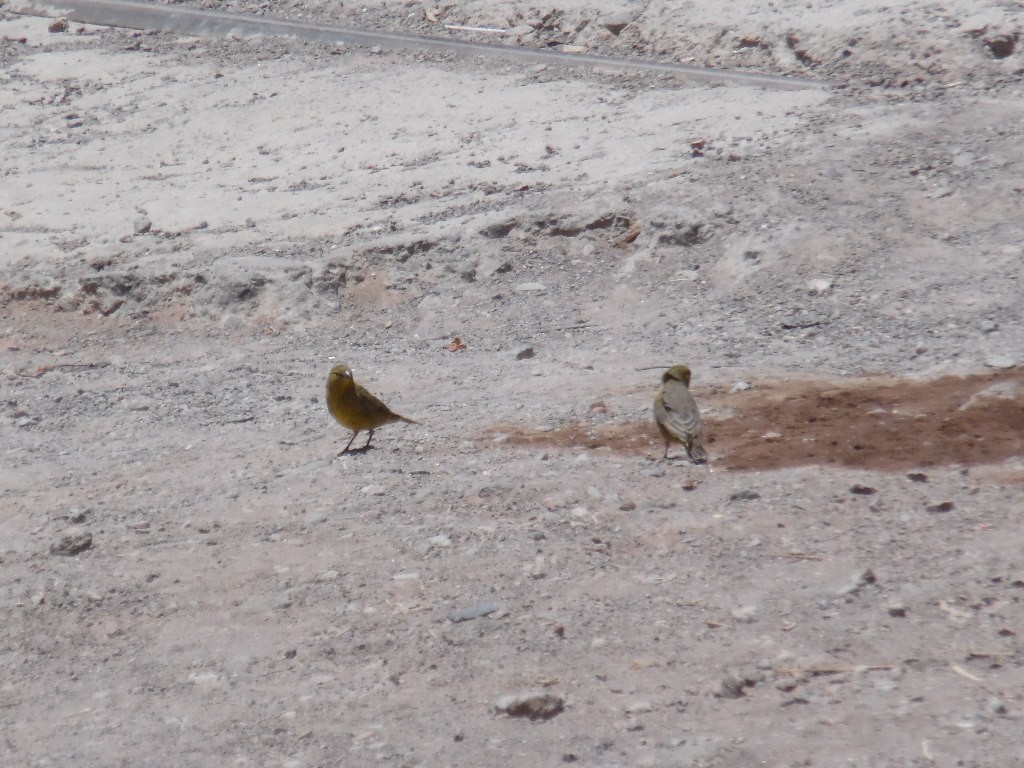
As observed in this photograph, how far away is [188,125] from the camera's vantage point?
39.1 feet

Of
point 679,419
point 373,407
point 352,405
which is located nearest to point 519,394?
point 373,407

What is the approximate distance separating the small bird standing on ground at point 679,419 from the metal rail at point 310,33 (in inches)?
208

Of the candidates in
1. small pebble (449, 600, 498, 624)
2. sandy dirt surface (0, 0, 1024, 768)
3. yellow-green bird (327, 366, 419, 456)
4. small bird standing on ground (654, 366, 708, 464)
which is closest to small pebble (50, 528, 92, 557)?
sandy dirt surface (0, 0, 1024, 768)

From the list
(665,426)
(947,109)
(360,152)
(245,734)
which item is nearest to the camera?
(245,734)

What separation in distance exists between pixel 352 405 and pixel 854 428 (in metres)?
2.27

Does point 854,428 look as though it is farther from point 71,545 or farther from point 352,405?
point 71,545

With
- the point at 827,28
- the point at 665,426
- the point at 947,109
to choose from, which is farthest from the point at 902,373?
the point at 827,28

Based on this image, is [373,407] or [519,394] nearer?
[373,407]

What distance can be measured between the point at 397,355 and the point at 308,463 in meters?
1.91

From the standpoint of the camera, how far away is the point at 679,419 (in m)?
5.99

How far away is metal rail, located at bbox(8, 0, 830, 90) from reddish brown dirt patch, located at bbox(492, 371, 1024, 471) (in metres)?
4.52

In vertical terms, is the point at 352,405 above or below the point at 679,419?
below

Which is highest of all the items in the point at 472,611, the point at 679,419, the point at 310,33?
the point at 310,33

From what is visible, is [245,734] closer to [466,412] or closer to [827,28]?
[466,412]
